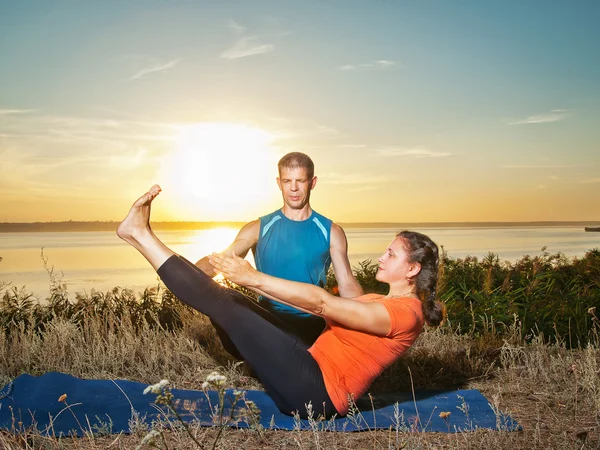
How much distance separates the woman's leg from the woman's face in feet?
2.38

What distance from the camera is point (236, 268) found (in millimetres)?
3629

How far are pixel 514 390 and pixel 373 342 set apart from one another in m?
1.95

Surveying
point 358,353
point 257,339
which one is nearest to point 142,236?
point 257,339

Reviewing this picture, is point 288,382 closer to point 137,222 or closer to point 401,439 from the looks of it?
point 401,439

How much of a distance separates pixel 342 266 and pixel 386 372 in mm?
1269

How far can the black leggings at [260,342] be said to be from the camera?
3.93m

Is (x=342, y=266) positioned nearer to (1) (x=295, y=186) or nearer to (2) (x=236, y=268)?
(1) (x=295, y=186)

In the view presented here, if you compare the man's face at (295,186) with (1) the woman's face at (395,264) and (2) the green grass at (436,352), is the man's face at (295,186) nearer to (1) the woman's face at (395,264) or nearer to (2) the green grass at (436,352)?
(1) the woman's face at (395,264)

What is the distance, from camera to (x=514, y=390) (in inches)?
205

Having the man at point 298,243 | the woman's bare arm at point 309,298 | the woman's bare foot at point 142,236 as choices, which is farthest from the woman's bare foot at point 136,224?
the man at point 298,243

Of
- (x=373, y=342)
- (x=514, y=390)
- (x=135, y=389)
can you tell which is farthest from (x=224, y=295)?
(x=514, y=390)

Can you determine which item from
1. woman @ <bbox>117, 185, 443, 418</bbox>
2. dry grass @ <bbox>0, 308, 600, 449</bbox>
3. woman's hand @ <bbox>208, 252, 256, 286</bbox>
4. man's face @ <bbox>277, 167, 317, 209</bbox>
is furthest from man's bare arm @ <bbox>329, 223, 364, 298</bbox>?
woman's hand @ <bbox>208, 252, 256, 286</bbox>

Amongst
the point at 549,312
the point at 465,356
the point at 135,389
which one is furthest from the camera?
the point at 549,312

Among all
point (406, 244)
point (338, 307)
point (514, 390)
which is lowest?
point (514, 390)
